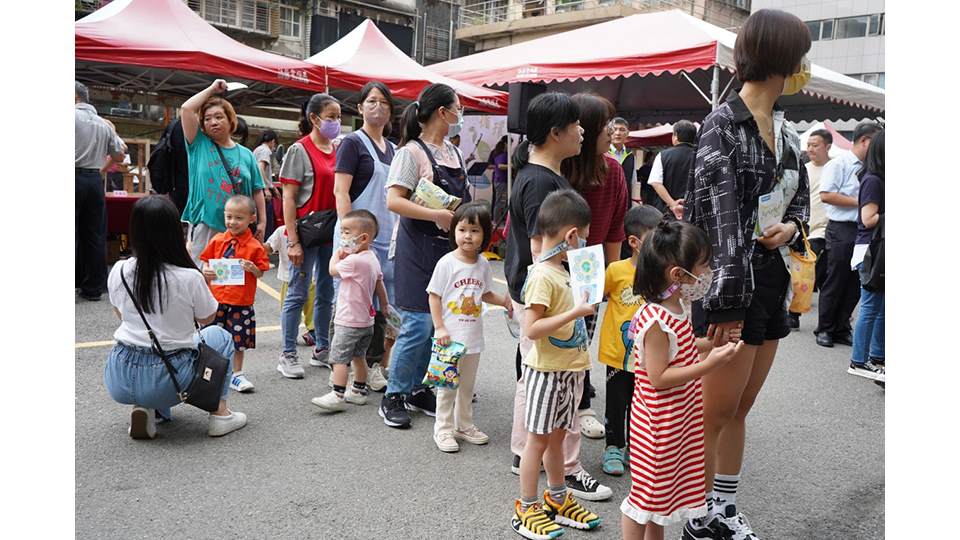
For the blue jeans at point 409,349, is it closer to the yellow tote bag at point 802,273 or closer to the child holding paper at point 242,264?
the child holding paper at point 242,264

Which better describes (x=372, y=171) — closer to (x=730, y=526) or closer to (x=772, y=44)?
(x=772, y=44)

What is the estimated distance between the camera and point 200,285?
11.5ft

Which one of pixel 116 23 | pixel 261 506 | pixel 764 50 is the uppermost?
pixel 116 23

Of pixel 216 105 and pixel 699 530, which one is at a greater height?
pixel 216 105

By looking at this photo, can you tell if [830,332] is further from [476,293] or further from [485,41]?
[485,41]

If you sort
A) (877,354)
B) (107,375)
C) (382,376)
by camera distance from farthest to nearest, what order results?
(877,354), (382,376), (107,375)

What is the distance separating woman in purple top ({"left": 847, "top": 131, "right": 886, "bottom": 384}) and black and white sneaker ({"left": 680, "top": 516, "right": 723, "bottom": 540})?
3130 mm

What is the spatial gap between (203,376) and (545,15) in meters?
31.6

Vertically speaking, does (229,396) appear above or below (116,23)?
below

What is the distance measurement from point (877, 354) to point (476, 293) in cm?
356

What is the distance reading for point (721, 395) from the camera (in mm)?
2590

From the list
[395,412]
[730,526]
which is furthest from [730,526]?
[395,412]

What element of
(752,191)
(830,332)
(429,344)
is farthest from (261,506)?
(830,332)

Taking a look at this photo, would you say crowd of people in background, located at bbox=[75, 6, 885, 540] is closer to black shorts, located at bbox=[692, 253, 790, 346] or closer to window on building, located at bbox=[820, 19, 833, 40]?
black shorts, located at bbox=[692, 253, 790, 346]
